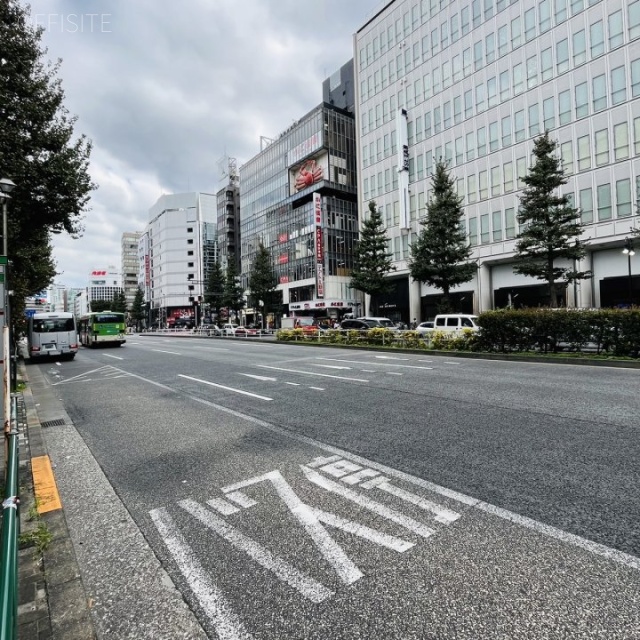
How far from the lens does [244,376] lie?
12250mm

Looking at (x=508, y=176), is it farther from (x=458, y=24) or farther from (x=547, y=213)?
(x=458, y=24)

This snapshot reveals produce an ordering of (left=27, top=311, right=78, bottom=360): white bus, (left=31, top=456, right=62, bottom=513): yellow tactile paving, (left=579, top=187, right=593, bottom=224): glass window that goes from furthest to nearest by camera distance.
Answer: (left=579, top=187, right=593, bottom=224): glass window, (left=27, top=311, right=78, bottom=360): white bus, (left=31, top=456, right=62, bottom=513): yellow tactile paving

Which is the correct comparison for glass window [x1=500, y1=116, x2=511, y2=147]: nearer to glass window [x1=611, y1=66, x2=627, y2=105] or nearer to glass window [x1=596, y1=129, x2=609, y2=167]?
glass window [x1=596, y1=129, x2=609, y2=167]

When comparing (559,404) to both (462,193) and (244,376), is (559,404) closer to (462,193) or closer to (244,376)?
(244,376)

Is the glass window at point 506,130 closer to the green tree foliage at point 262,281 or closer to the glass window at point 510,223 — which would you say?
the glass window at point 510,223

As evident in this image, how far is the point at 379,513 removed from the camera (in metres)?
3.45

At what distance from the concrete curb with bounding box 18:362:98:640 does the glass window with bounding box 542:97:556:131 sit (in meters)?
41.3

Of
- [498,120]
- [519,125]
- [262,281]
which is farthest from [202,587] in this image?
[262,281]

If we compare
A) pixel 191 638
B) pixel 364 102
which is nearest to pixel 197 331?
pixel 364 102

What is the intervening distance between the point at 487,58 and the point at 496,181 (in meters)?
12.1

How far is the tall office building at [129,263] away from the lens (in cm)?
15088

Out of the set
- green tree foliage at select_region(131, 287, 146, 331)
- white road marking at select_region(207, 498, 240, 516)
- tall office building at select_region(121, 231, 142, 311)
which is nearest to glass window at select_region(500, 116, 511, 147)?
white road marking at select_region(207, 498, 240, 516)

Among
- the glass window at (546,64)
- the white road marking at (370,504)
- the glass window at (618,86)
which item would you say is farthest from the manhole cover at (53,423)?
the glass window at (546,64)

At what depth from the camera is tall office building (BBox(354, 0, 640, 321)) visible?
29969 mm
